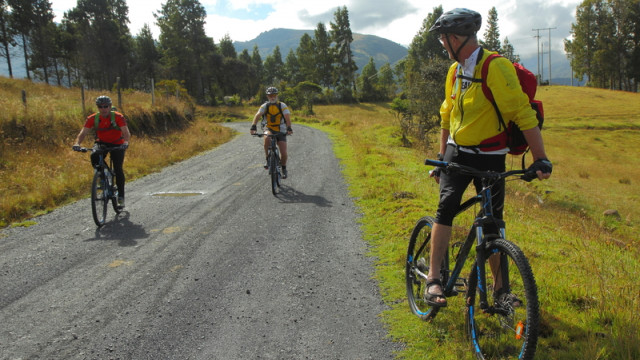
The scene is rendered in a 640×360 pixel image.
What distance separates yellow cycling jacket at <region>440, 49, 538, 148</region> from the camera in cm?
261

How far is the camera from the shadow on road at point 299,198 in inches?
341

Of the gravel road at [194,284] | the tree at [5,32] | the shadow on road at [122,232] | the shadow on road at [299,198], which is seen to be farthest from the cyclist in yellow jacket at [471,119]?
the tree at [5,32]

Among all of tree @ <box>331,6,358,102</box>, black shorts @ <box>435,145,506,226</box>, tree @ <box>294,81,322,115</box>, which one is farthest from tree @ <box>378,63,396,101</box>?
black shorts @ <box>435,145,506,226</box>

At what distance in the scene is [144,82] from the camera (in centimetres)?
7512

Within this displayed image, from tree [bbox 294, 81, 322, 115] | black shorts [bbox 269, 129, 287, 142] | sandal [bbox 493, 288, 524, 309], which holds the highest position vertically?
tree [bbox 294, 81, 322, 115]

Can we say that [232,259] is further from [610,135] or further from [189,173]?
[610,135]

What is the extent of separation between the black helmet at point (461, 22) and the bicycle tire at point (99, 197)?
21.9ft

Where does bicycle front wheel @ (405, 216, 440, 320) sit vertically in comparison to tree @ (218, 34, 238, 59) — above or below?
below

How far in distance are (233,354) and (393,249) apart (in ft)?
9.73

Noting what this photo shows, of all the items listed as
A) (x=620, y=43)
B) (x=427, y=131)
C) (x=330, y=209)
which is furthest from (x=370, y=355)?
(x=620, y=43)

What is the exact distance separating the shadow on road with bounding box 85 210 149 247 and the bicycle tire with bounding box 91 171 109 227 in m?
0.16

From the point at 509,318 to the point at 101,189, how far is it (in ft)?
24.0

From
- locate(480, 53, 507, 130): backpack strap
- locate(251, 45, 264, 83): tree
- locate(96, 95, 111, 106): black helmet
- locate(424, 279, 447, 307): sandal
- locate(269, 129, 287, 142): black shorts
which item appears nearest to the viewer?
locate(480, 53, 507, 130): backpack strap

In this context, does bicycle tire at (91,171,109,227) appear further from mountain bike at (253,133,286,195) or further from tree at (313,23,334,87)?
tree at (313,23,334,87)
